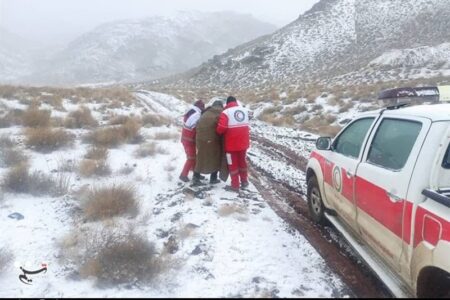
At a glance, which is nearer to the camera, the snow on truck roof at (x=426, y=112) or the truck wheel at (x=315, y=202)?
the snow on truck roof at (x=426, y=112)

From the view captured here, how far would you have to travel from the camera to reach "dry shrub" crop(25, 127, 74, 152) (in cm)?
1016

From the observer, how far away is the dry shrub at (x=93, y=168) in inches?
327

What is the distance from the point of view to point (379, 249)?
14.1 feet

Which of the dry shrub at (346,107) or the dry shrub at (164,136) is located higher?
the dry shrub at (164,136)

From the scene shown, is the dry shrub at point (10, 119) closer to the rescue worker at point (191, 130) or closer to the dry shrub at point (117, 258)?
the rescue worker at point (191, 130)

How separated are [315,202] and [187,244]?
217 centimetres

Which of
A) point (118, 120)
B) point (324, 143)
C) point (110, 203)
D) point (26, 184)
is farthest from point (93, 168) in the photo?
point (118, 120)

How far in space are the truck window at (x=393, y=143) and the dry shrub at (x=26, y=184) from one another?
17.4 ft

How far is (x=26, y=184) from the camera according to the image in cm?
722

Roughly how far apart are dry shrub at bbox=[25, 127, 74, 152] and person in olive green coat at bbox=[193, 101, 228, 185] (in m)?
A: 4.33

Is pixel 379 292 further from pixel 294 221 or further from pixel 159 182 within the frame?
pixel 159 182

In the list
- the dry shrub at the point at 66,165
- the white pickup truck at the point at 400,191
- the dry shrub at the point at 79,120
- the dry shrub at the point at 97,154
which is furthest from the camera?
Result: the dry shrub at the point at 79,120

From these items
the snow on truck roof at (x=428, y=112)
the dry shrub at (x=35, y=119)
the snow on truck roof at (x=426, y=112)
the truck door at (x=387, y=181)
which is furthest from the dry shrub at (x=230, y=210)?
the dry shrub at (x=35, y=119)

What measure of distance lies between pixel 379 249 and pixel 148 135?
9.66m
